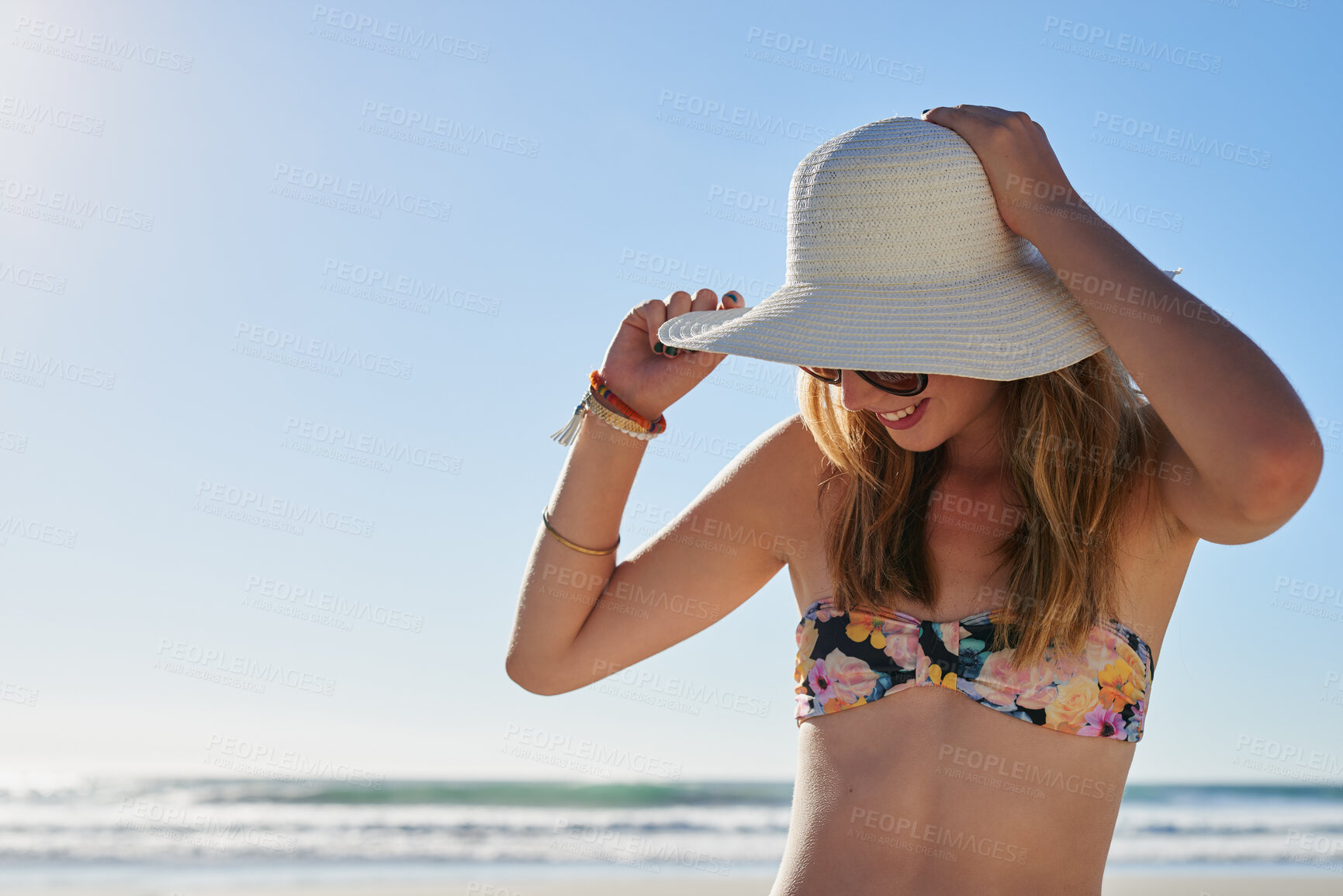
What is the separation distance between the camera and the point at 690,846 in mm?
10195

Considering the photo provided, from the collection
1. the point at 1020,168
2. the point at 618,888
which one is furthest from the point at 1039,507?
the point at 618,888

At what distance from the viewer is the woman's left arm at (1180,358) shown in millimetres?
1369

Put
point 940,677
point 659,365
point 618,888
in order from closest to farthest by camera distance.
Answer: point 940,677 → point 659,365 → point 618,888

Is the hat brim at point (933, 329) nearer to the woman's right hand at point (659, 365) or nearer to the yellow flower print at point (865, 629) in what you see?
the woman's right hand at point (659, 365)

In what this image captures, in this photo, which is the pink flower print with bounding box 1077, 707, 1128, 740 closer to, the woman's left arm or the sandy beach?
the woman's left arm

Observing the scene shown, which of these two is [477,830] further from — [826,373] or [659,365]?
[826,373]

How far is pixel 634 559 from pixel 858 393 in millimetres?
646

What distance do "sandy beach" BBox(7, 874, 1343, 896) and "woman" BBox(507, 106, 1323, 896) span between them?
6477 millimetres

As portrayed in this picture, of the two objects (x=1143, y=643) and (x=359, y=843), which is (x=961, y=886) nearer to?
(x=1143, y=643)

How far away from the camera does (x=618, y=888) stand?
25.6 ft

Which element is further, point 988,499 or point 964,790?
point 988,499

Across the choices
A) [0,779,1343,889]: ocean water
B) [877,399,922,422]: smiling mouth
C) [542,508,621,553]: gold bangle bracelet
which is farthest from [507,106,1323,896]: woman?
[0,779,1343,889]: ocean water

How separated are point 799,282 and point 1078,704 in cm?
80

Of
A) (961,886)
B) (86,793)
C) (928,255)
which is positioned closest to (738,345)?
(928,255)
